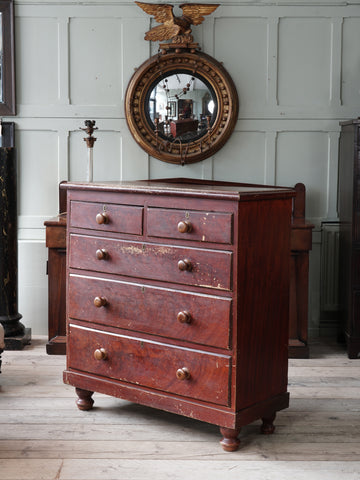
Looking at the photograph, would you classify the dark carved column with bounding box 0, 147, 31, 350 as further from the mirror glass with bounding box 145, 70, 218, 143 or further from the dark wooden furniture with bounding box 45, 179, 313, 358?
the mirror glass with bounding box 145, 70, 218, 143

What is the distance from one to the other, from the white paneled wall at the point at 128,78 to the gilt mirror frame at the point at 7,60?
59 mm

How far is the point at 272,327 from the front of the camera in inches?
138

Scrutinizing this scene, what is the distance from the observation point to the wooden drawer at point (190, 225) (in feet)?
10.7

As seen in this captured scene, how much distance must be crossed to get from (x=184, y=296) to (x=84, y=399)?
0.96 metres

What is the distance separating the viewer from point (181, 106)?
5.42 meters

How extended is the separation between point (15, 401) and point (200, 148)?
2.42 metres

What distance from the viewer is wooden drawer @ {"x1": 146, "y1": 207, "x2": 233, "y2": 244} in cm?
327

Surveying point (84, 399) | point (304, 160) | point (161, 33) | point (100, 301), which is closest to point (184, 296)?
point (100, 301)

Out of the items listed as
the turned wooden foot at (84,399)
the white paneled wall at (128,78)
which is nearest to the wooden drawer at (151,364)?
the turned wooden foot at (84,399)

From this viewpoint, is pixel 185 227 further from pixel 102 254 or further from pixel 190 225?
pixel 102 254

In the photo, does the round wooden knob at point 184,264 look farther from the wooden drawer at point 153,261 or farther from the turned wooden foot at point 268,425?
the turned wooden foot at point 268,425

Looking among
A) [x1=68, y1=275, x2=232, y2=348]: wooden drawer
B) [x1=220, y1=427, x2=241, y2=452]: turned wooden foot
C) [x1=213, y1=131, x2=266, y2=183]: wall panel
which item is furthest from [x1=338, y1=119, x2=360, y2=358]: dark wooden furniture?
[x1=68, y1=275, x2=232, y2=348]: wooden drawer

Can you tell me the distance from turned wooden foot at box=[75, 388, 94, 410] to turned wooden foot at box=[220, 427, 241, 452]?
868 mm

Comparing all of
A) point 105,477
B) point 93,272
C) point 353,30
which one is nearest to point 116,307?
point 93,272
